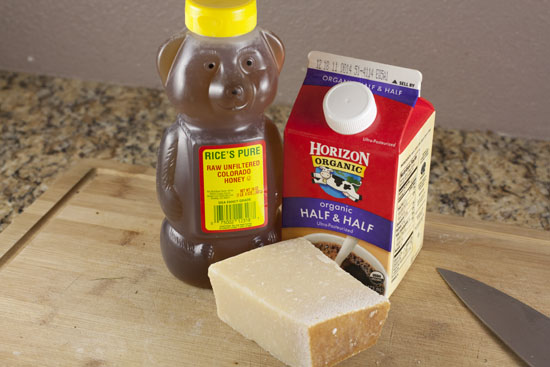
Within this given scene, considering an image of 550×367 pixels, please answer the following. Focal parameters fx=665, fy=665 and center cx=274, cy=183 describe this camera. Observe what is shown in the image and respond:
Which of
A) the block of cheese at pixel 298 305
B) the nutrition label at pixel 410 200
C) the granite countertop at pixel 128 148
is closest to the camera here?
the block of cheese at pixel 298 305

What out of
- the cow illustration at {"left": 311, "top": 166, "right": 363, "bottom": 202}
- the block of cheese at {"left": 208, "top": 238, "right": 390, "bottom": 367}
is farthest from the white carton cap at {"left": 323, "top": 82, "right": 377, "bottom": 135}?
the block of cheese at {"left": 208, "top": 238, "right": 390, "bottom": 367}

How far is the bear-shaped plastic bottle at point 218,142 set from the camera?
1.00 m

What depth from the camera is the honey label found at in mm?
1063

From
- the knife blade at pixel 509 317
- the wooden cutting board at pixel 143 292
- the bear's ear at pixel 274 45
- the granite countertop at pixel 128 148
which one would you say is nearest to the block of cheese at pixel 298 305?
the wooden cutting board at pixel 143 292

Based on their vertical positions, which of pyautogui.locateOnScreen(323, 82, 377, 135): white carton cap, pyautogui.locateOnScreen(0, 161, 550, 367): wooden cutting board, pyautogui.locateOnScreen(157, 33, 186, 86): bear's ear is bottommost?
pyautogui.locateOnScreen(0, 161, 550, 367): wooden cutting board

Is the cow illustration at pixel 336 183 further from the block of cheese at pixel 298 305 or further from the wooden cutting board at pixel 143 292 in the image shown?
the wooden cutting board at pixel 143 292

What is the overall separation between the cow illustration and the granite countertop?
46 cm

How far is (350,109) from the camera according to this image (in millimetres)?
1032

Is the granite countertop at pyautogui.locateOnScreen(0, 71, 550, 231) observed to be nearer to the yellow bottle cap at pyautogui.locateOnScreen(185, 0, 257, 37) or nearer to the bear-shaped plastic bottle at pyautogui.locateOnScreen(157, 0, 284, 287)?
the bear-shaped plastic bottle at pyautogui.locateOnScreen(157, 0, 284, 287)

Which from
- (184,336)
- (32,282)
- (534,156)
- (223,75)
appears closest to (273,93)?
(223,75)

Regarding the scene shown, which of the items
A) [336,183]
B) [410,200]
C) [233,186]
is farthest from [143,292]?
[410,200]

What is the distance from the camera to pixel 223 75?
99 centimetres

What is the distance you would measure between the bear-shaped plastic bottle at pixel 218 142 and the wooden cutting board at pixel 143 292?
0.10m

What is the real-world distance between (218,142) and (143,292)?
1.01 ft
